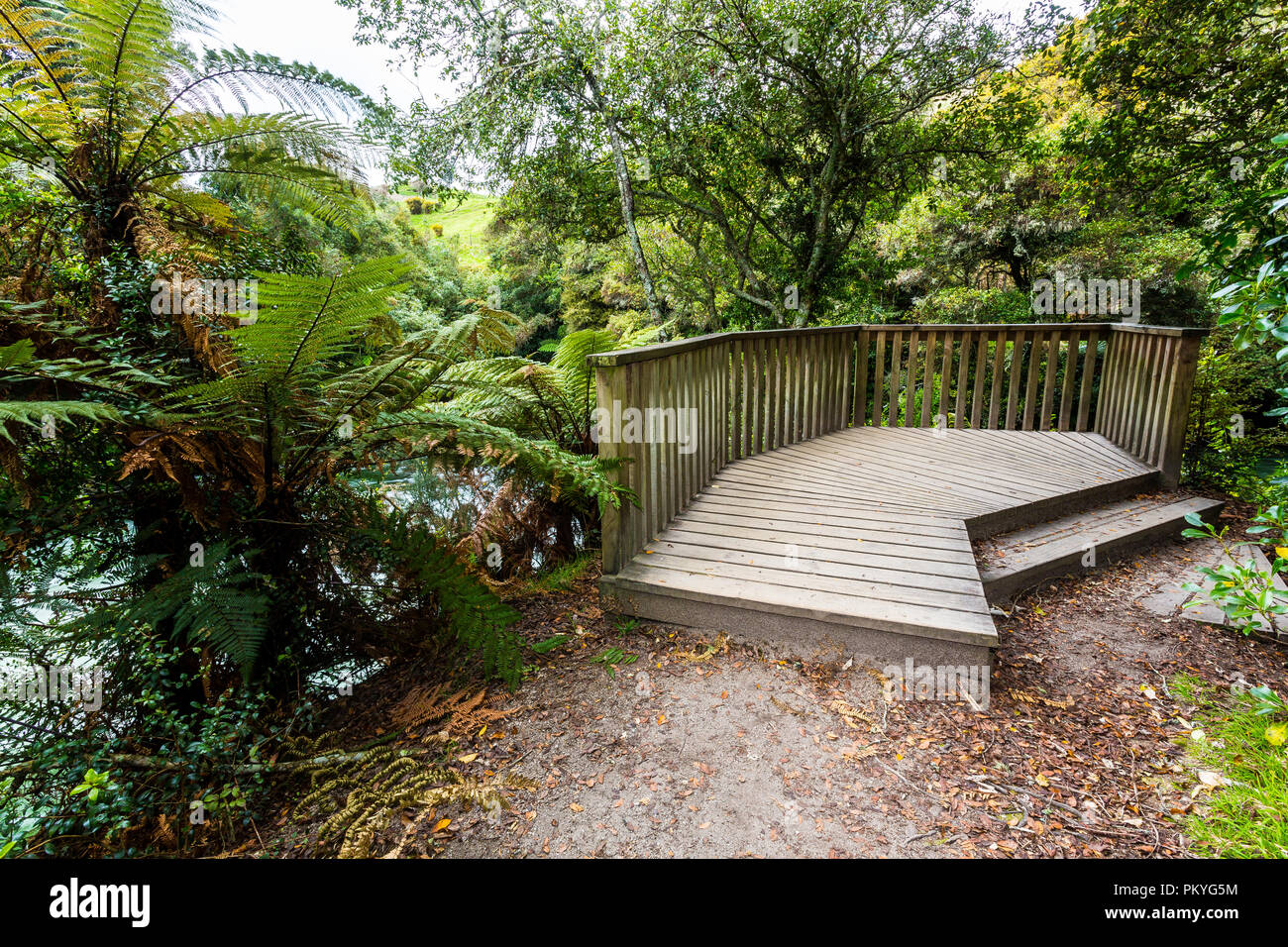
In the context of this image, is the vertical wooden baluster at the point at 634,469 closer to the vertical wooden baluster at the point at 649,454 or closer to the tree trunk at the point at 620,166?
the vertical wooden baluster at the point at 649,454

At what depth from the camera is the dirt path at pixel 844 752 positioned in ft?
5.72

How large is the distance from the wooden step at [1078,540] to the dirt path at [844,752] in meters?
0.34

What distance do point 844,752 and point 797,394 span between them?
3566mm

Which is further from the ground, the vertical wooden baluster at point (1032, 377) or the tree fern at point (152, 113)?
the tree fern at point (152, 113)

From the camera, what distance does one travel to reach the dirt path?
1743mm

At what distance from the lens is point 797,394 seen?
5125 millimetres

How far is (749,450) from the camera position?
189 inches

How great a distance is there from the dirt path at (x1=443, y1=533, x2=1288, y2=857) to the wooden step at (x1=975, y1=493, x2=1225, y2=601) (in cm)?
34

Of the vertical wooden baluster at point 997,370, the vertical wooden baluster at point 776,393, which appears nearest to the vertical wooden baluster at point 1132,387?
the vertical wooden baluster at point 997,370

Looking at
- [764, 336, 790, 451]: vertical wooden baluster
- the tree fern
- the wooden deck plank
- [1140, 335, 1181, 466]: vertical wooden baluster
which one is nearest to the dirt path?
the wooden deck plank

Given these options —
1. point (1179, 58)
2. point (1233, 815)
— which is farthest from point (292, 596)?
point (1179, 58)

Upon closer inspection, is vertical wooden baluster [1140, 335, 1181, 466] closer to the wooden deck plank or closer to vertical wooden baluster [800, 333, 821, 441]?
the wooden deck plank
